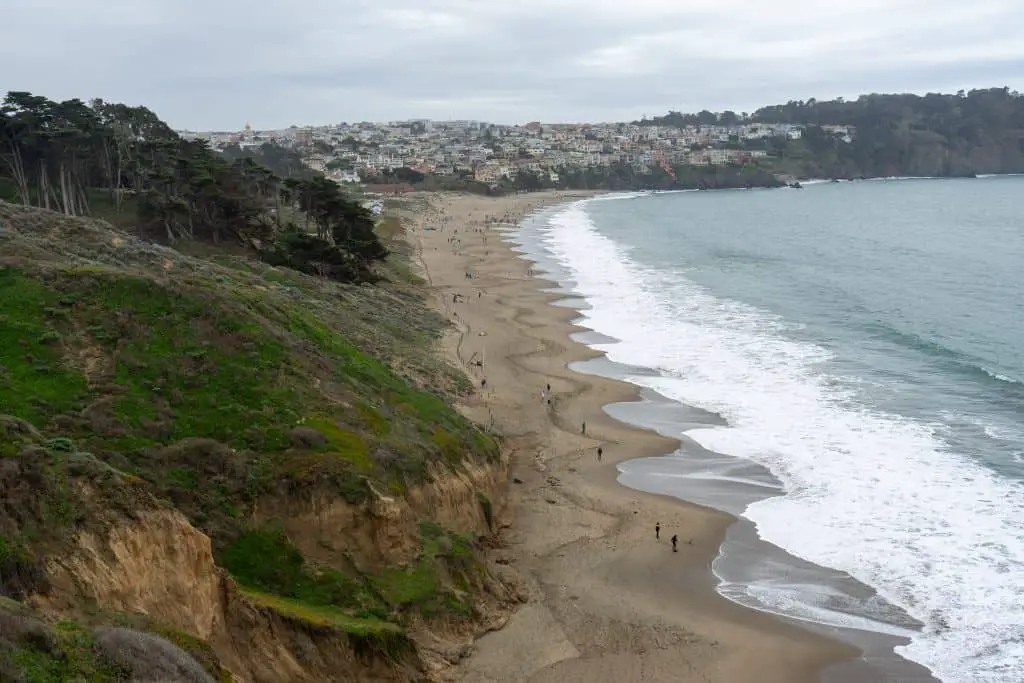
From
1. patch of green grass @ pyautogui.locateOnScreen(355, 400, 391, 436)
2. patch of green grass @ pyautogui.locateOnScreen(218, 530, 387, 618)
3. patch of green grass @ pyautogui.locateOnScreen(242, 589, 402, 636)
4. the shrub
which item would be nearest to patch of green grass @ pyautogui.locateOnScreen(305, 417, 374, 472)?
patch of green grass @ pyautogui.locateOnScreen(355, 400, 391, 436)

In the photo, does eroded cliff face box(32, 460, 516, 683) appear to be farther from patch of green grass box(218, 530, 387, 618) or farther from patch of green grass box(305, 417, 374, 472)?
patch of green grass box(305, 417, 374, 472)

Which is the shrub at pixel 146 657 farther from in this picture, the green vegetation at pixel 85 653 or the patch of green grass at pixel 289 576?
the patch of green grass at pixel 289 576

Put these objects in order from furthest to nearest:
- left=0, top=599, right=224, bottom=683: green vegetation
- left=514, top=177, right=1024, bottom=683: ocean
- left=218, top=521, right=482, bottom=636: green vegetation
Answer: left=514, top=177, right=1024, bottom=683: ocean
left=218, top=521, right=482, bottom=636: green vegetation
left=0, top=599, right=224, bottom=683: green vegetation

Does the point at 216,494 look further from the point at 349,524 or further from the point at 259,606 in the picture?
the point at 259,606

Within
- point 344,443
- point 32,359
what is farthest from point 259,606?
point 32,359

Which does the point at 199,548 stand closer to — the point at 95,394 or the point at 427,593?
the point at 427,593

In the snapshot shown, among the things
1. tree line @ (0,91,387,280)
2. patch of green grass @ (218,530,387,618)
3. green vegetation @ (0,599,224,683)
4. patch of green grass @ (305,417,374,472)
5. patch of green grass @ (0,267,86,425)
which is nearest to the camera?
green vegetation @ (0,599,224,683)

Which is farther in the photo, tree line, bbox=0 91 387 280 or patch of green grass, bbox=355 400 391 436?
tree line, bbox=0 91 387 280
